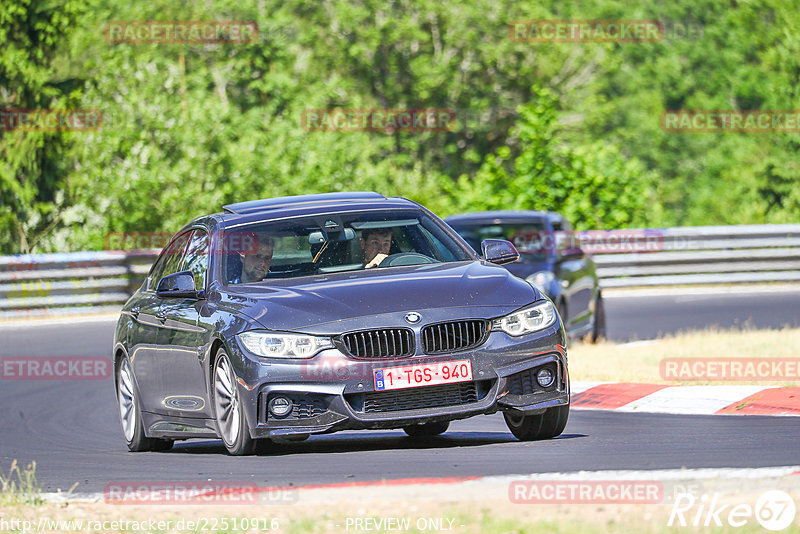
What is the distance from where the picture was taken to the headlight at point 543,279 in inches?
645

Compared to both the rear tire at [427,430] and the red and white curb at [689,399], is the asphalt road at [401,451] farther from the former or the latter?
the red and white curb at [689,399]

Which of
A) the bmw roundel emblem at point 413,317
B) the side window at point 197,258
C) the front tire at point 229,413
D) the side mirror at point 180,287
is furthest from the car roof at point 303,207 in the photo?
the bmw roundel emblem at point 413,317

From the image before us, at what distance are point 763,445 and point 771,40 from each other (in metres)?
55.7

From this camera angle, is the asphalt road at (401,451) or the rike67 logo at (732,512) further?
the asphalt road at (401,451)

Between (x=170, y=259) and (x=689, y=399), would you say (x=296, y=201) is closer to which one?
(x=170, y=259)

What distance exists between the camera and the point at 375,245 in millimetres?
9227

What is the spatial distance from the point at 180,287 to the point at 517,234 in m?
9.31

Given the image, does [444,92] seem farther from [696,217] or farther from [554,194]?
[554,194]

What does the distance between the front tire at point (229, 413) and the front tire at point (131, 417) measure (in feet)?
4.61

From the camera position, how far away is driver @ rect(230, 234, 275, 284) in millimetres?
9016

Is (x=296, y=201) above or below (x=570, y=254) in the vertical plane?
above

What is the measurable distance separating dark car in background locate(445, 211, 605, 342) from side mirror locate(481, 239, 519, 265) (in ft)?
22.7

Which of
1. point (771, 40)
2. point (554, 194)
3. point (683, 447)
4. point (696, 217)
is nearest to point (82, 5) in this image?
point (554, 194)

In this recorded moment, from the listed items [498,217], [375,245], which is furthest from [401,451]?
[498,217]
